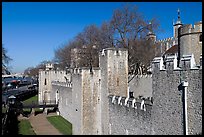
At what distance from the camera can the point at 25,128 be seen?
2334cm

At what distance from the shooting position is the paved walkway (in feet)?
71.5

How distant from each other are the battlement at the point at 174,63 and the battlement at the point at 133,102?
1914 millimetres

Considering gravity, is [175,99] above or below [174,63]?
below

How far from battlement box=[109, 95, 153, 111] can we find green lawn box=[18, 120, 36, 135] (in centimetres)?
902

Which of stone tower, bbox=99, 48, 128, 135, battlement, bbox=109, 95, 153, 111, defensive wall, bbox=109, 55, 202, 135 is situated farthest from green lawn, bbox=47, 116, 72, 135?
defensive wall, bbox=109, 55, 202, 135

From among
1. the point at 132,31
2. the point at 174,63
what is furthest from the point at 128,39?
the point at 174,63

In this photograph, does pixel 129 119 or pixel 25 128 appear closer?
pixel 129 119

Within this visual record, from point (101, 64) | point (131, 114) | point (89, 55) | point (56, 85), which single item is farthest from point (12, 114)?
point (131, 114)

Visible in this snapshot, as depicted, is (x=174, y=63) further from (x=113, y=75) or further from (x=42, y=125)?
(x=42, y=125)

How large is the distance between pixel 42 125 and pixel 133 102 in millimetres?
14059

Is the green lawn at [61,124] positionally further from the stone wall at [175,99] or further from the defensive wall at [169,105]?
the stone wall at [175,99]

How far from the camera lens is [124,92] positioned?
16.8 meters

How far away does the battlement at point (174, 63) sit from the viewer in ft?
29.4

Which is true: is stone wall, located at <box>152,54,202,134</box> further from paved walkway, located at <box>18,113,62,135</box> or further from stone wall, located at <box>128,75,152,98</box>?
stone wall, located at <box>128,75,152,98</box>
